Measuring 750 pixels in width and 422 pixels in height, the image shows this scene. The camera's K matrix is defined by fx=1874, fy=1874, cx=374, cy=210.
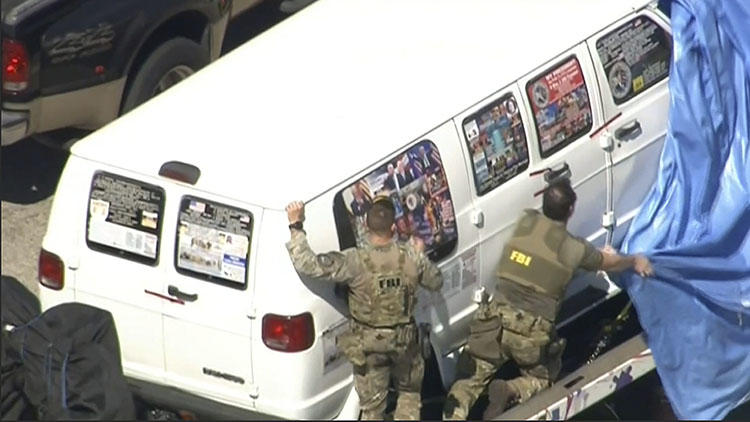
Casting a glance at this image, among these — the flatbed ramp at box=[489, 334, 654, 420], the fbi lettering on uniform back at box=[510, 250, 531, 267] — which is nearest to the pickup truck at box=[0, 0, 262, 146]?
the fbi lettering on uniform back at box=[510, 250, 531, 267]

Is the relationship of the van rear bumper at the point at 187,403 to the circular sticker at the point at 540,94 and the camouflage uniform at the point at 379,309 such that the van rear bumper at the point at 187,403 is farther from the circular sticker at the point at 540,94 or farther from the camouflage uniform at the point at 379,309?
the circular sticker at the point at 540,94

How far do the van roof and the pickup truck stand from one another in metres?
1.49

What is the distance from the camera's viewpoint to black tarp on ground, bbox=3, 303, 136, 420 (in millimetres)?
8844

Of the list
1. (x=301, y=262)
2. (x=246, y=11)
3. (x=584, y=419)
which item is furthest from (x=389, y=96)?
(x=246, y=11)

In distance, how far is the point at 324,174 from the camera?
902cm

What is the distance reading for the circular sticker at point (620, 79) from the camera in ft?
33.8

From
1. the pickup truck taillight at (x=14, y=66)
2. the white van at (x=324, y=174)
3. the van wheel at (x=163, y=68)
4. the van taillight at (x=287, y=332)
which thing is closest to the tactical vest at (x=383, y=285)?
the white van at (x=324, y=174)

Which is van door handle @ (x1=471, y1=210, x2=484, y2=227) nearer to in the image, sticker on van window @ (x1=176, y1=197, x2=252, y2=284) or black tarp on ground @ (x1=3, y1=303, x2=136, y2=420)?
sticker on van window @ (x1=176, y1=197, x2=252, y2=284)

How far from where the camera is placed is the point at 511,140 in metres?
9.79

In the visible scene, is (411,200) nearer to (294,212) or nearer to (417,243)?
(417,243)

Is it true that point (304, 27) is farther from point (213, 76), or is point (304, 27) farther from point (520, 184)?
point (520, 184)

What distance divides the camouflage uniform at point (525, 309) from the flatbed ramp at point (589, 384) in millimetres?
167

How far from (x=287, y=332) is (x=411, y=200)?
949 millimetres

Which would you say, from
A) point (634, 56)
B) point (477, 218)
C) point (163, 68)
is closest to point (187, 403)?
point (477, 218)
